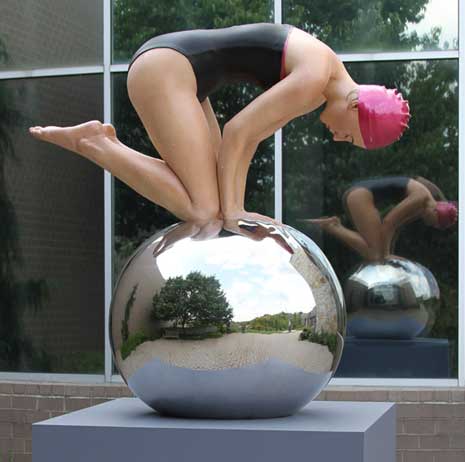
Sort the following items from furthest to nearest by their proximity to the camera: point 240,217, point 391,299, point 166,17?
point 166,17 < point 391,299 < point 240,217

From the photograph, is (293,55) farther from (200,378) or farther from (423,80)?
(423,80)

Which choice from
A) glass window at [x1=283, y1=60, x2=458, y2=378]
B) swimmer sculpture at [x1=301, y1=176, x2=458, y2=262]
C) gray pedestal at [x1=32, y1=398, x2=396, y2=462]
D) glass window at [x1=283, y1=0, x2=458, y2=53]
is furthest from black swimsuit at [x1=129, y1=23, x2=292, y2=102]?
glass window at [x1=283, y1=0, x2=458, y2=53]

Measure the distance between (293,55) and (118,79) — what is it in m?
4.92

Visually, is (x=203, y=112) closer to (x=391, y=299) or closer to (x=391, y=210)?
A: (x=391, y=299)

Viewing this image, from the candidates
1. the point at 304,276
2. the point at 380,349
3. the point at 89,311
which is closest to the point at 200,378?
the point at 304,276

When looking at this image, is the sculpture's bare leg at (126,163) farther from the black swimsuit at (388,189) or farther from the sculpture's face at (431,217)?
the sculpture's face at (431,217)

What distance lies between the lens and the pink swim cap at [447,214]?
8.48 meters

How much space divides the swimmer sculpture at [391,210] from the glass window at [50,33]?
238cm

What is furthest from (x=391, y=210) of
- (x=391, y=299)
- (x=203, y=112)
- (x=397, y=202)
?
(x=203, y=112)

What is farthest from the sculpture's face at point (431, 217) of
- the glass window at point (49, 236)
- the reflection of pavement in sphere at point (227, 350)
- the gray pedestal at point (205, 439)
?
the reflection of pavement in sphere at point (227, 350)

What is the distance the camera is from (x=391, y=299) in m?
8.02

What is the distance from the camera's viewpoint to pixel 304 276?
391 cm

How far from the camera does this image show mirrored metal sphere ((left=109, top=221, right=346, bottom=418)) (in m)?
3.77

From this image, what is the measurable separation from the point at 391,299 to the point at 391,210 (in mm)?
839
